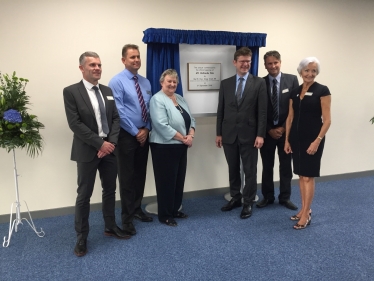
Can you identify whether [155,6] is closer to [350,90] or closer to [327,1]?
[327,1]

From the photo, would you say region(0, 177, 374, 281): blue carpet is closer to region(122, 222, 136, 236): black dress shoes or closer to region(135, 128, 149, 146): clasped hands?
region(122, 222, 136, 236): black dress shoes

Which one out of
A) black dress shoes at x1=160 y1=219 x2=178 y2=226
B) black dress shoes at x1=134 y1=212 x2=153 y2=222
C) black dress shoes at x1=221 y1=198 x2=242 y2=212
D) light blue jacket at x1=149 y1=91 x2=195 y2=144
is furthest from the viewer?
black dress shoes at x1=221 y1=198 x2=242 y2=212

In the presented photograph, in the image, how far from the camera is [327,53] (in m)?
4.23

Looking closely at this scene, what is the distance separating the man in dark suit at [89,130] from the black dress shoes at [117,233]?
0.30 meters

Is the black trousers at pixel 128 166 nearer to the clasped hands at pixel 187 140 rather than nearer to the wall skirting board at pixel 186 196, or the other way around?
the clasped hands at pixel 187 140

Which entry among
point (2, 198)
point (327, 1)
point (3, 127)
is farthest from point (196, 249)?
point (327, 1)

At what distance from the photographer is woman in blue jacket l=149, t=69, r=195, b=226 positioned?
286 cm

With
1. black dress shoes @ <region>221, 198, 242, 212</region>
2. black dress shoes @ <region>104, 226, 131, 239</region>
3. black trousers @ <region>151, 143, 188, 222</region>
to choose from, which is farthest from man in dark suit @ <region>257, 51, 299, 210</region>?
black dress shoes @ <region>104, 226, 131, 239</region>

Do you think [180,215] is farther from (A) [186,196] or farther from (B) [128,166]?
(B) [128,166]

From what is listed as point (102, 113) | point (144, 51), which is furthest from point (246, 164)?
point (144, 51)

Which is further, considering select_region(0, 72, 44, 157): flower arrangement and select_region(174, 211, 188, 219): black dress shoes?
select_region(174, 211, 188, 219): black dress shoes

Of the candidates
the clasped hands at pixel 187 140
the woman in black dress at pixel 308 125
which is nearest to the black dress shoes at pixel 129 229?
the clasped hands at pixel 187 140

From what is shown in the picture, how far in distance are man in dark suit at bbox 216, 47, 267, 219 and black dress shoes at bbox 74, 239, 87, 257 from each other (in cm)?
161

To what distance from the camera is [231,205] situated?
3482 mm
